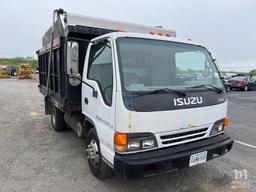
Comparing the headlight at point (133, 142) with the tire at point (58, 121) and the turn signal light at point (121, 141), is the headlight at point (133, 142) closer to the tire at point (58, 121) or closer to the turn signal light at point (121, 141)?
the turn signal light at point (121, 141)

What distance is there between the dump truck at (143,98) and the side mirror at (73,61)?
0.06ft

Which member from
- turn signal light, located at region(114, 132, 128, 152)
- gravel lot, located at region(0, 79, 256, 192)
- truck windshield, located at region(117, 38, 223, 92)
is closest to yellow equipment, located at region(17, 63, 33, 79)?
gravel lot, located at region(0, 79, 256, 192)

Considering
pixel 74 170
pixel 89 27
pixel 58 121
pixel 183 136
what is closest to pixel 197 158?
pixel 183 136

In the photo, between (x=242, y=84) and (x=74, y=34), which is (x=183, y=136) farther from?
(x=242, y=84)

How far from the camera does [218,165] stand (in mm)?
3895

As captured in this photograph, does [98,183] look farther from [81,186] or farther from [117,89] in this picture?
[117,89]

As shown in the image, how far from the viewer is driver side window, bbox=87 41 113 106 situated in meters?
2.87

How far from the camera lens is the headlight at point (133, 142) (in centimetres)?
255

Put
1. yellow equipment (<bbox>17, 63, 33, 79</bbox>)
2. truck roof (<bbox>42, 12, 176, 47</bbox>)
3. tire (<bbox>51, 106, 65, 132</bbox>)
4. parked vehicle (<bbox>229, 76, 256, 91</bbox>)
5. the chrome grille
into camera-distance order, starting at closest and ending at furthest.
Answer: the chrome grille < truck roof (<bbox>42, 12, 176, 47</bbox>) < tire (<bbox>51, 106, 65, 132</bbox>) < parked vehicle (<bbox>229, 76, 256, 91</bbox>) < yellow equipment (<bbox>17, 63, 33, 79</bbox>)

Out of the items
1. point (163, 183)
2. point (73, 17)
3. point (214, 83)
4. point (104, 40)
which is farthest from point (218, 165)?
point (73, 17)

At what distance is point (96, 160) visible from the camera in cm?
329

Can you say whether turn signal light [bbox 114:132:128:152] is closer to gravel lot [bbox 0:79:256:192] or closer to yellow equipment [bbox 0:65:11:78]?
gravel lot [bbox 0:79:256:192]

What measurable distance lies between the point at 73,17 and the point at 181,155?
9.38 feet

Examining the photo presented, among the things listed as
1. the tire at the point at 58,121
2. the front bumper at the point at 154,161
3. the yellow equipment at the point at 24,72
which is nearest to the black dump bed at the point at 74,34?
the tire at the point at 58,121
